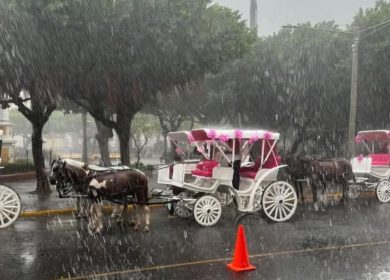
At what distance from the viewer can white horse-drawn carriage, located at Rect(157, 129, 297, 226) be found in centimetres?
1252

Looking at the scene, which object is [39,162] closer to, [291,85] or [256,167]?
[256,167]

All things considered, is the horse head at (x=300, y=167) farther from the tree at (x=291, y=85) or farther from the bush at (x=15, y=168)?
the bush at (x=15, y=168)

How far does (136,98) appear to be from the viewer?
2205 centimetres

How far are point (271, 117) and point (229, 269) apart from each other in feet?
84.8

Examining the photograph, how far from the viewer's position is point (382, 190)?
16906 millimetres

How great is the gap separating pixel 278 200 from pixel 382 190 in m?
5.78

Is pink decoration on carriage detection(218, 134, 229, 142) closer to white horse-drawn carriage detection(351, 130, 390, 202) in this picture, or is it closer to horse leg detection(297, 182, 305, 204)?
horse leg detection(297, 182, 305, 204)

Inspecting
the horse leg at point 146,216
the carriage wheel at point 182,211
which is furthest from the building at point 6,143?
the horse leg at point 146,216

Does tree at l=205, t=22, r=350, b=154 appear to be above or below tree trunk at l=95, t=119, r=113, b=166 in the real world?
above

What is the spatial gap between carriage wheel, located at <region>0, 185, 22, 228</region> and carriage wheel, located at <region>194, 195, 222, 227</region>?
13.8ft

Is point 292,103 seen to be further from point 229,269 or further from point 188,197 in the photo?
point 229,269

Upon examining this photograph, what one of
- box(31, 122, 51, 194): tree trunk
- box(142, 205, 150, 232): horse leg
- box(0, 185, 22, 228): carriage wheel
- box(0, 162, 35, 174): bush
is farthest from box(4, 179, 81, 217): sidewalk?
box(0, 162, 35, 174): bush

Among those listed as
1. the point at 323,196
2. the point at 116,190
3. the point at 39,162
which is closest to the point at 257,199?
the point at 116,190

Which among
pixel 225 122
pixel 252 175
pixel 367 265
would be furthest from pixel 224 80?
pixel 367 265
